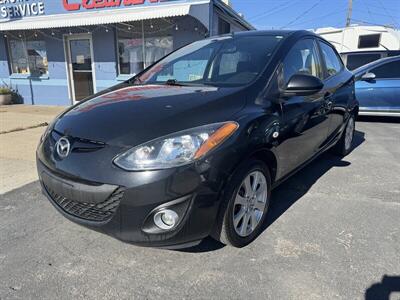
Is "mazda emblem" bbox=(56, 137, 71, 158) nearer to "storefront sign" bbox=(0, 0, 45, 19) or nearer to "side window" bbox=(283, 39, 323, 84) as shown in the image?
"side window" bbox=(283, 39, 323, 84)

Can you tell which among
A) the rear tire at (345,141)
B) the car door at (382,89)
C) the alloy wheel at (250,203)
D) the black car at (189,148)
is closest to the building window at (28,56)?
the black car at (189,148)

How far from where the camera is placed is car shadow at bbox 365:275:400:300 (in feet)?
7.17

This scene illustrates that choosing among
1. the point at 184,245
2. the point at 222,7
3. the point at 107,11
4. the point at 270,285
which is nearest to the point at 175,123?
the point at 184,245

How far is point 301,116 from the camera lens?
10.5 ft

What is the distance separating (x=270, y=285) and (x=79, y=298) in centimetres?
124

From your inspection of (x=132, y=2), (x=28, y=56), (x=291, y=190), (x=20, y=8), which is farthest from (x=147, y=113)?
(x=20, y=8)

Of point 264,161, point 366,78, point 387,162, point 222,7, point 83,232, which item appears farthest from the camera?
point 222,7

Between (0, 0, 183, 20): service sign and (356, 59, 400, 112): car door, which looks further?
(0, 0, 183, 20): service sign

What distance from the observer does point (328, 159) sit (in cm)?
510

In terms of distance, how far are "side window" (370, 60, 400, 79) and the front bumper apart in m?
7.36

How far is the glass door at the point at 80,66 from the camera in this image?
10.8m

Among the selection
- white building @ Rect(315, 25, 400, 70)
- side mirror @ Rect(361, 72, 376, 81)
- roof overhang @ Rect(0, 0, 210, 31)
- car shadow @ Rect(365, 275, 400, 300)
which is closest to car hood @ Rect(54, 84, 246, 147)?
car shadow @ Rect(365, 275, 400, 300)

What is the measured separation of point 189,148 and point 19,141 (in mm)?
5095

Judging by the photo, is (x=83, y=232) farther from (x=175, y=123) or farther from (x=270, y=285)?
(x=270, y=285)
